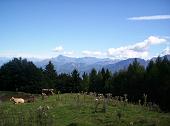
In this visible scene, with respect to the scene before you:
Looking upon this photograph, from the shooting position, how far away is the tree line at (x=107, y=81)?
2603 inches

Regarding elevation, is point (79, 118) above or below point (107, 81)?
below

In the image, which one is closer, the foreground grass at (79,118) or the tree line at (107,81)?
the foreground grass at (79,118)

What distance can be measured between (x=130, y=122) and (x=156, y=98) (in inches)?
1712

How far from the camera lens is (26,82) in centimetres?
9088

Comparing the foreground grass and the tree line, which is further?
the tree line

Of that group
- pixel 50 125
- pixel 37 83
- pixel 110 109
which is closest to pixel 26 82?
pixel 37 83

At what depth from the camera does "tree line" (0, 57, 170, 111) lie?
217 ft

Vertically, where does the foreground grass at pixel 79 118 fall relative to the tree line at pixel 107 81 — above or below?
below

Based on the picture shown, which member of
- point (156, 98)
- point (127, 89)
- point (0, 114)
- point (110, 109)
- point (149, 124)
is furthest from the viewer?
point (127, 89)

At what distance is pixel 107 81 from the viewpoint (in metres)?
102

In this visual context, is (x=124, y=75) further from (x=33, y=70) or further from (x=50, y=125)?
(x=50, y=125)

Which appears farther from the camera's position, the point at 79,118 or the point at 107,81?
the point at 107,81

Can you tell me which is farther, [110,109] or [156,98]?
[156,98]

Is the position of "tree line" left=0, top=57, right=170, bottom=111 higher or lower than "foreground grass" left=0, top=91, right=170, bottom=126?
higher
